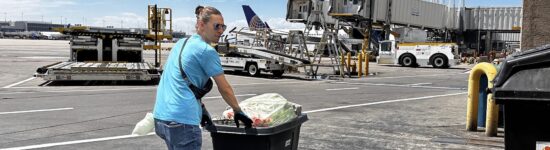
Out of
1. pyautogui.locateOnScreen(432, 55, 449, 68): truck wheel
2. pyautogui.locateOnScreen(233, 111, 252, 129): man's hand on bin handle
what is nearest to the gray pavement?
pyautogui.locateOnScreen(233, 111, 252, 129): man's hand on bin handle

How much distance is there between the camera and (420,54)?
38250mm

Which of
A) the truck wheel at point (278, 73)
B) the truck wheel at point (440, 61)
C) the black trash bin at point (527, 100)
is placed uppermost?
the black trash bin at point (527, 100)

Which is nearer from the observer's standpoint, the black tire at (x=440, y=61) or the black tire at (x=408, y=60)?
the black tire at (x=440, y=61)

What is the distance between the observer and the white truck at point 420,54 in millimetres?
37094

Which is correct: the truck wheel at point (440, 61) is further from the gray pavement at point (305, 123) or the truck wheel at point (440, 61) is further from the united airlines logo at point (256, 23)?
the gray pavement at point (305, 123)

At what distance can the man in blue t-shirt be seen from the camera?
3.72m

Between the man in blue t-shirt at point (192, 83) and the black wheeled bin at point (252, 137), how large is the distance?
120mm

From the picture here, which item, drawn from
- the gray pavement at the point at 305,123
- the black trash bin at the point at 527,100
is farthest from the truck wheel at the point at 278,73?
the black trash bin at the point at 527,100

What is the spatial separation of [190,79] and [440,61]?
35.4 meters

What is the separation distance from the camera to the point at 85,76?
1703 cm

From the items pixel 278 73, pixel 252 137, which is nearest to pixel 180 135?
pixel 252 137

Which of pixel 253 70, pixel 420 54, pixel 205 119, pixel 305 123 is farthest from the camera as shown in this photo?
pixel 420 54

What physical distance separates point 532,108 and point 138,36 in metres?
19.3

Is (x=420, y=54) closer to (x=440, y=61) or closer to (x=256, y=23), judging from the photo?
(x=440, y=61)
